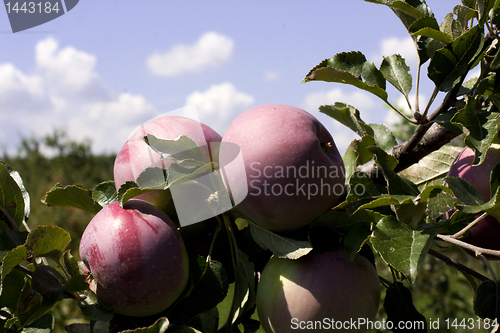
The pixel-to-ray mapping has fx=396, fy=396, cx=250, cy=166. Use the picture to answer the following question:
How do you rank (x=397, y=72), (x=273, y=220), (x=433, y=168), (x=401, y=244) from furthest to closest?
(x=433, y=168), (x=397, y=72), (x=273, y=220), (x=401, y=244)

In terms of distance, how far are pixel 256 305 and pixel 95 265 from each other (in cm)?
27

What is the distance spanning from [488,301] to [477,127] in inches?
10.8

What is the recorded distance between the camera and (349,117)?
74 centimetres

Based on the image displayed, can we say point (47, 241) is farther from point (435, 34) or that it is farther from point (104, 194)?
point (435, 34)

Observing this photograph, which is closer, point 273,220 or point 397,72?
point 273,220

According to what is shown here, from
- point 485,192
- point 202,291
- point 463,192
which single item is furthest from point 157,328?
point 485,192

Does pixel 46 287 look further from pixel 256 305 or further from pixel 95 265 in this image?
pixel 256 305

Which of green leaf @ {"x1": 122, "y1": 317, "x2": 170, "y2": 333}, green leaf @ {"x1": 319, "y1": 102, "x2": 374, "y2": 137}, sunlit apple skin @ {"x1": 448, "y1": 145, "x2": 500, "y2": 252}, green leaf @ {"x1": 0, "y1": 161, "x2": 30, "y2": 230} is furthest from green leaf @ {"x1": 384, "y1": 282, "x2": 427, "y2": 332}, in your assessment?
green leaf @ {"x1": 0, "y1": 161, "x2": 30, "y2": 230}

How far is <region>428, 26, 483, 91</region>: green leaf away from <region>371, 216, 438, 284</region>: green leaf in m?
0.25

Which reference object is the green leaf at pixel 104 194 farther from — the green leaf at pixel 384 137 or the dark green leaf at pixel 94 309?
the green leaf at pixel 384 137

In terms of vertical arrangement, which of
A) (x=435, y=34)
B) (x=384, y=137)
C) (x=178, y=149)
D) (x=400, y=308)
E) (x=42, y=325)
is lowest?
(x=400, y=308)

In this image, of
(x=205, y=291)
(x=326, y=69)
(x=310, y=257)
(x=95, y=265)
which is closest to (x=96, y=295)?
(x=95, y=265)

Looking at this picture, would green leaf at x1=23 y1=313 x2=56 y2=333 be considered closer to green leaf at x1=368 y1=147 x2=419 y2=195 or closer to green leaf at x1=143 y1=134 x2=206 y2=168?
green leaf at x1=143 y1=134 x2=206 y2=168

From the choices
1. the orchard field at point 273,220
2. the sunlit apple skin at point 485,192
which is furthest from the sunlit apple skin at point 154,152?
the sunlit apple skin at point 485,192
